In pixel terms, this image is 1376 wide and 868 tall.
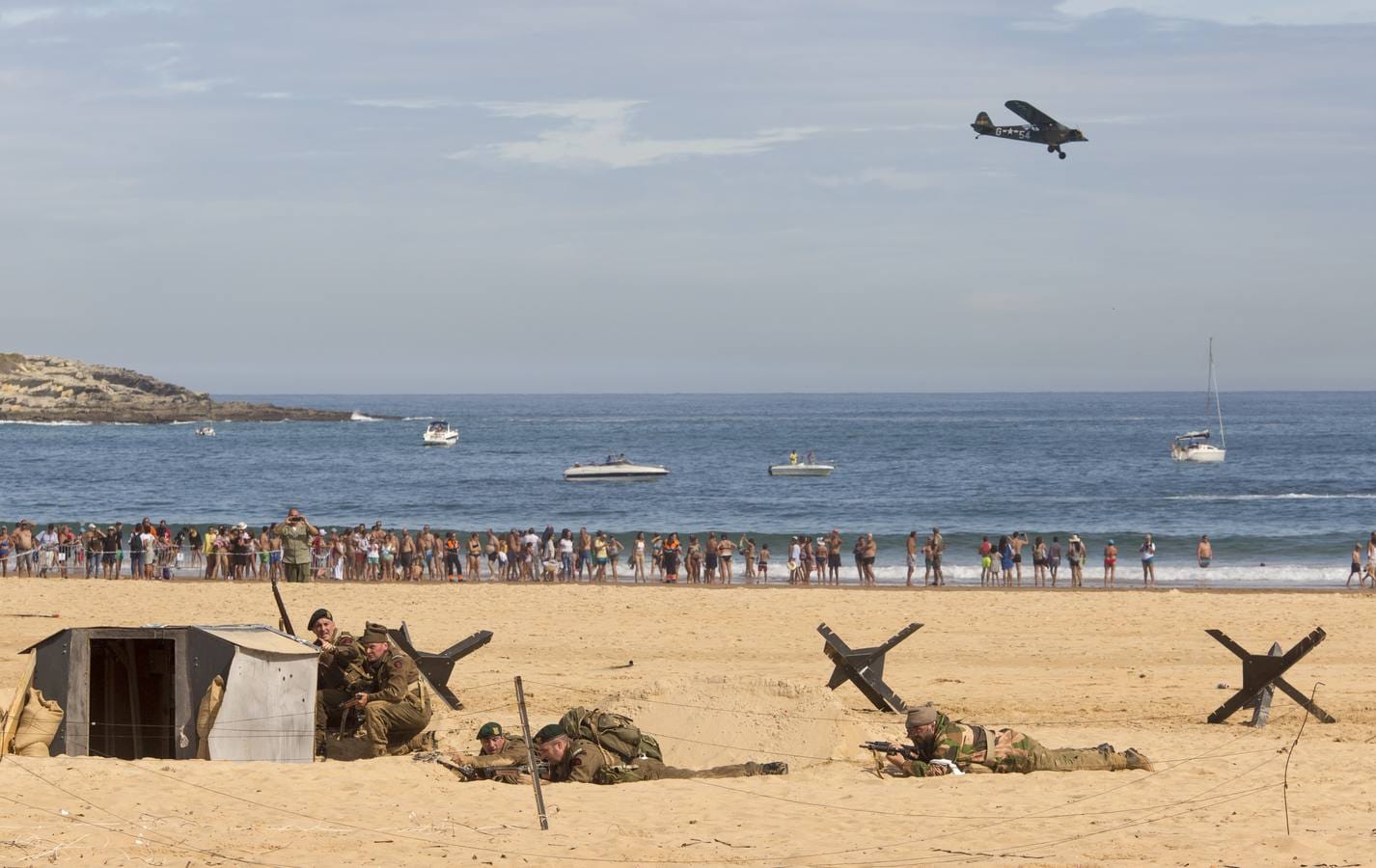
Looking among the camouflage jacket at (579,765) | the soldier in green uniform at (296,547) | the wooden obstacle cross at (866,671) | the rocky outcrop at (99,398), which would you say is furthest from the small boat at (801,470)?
the rocky outcrop at (99,398)

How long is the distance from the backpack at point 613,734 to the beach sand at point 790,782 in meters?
0.47

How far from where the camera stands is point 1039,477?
73.5m

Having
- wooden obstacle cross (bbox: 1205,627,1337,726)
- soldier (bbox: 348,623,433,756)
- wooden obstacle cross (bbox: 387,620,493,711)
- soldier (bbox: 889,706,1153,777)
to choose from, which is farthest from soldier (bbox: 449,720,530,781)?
wooden obstacle cross (bbox: 1205,627,1337,726)

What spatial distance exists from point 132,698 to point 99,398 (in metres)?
153

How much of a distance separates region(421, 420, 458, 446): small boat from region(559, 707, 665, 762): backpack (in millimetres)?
93490

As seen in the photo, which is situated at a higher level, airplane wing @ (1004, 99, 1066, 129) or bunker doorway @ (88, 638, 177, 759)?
airplane wing @ (1004, 99, 1066, 129)

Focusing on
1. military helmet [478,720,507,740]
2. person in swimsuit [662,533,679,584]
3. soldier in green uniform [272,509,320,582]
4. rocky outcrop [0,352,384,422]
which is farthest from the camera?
rocky outcrop [0,352,384,422]

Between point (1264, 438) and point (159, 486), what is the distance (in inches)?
3303

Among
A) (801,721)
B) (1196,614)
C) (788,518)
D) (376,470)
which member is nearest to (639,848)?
(801,721)

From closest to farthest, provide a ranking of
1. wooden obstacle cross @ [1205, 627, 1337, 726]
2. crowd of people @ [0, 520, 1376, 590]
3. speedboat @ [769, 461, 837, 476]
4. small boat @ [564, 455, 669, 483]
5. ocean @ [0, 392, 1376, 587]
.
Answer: wooden obstacle cross @ [1205, 627, 1337, 726] < crowd of people @ [0, 520, 1376, 590] < ocean @ [0, 392, 1376, 587] < small boat @ [564, 455, 669, 483] < speedboat @ [769, 461, 837, 476]

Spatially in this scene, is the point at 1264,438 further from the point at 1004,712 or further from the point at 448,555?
the point at 1004,712

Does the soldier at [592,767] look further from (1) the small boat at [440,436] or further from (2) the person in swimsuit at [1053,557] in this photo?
(1) the small boat at [440,436]

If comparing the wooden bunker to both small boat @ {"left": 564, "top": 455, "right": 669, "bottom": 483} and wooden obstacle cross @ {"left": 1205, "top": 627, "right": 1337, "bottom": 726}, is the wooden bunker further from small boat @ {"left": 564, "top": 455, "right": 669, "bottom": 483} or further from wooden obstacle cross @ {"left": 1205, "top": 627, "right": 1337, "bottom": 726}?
small boat @ {"left": 564, "top": 455, "right": 669, "bottom": 483}

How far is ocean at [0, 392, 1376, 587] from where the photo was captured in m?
44.2
